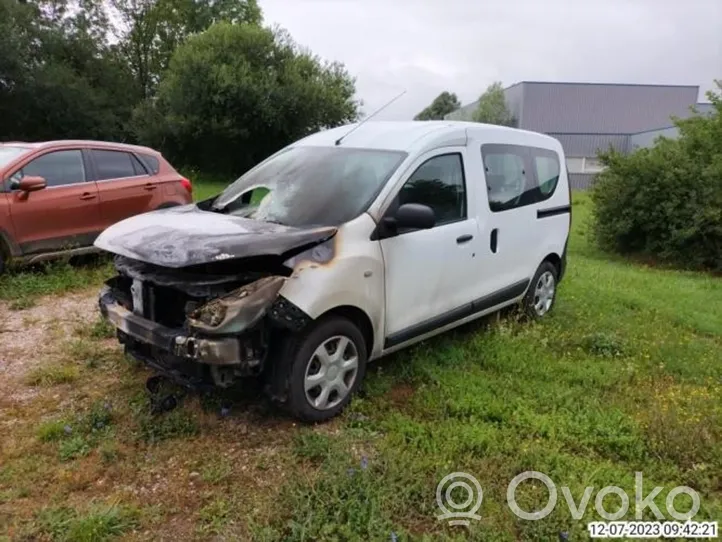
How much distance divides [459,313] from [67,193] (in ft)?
16.4

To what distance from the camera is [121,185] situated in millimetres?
7328

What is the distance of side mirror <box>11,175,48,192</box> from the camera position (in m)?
6.23

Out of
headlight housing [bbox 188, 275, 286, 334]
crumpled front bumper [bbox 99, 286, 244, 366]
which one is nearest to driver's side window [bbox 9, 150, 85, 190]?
crumpled front bumper [bbox 99, 286, 244, 366]

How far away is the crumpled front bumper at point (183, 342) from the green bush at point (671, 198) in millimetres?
11697

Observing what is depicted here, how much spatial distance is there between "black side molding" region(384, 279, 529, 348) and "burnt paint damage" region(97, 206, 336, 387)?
0.94 meters

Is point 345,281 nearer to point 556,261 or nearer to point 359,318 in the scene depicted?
point 359,318

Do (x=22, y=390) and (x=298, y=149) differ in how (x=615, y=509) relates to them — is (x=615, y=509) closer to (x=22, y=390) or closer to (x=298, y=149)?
(x=298, y=149)

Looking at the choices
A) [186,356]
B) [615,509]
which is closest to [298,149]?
[186,356]

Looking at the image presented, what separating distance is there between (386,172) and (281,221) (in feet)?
2.69

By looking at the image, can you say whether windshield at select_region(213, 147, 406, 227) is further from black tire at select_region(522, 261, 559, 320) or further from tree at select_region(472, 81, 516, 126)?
tree at select_region(472, 81, 516, 126)

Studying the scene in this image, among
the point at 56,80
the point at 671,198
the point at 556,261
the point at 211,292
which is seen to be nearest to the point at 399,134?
the point at 211,292

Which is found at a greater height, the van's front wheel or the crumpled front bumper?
the crumpled front bumper

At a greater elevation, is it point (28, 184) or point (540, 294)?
point (28, 184)

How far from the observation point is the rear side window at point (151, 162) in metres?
7.78
